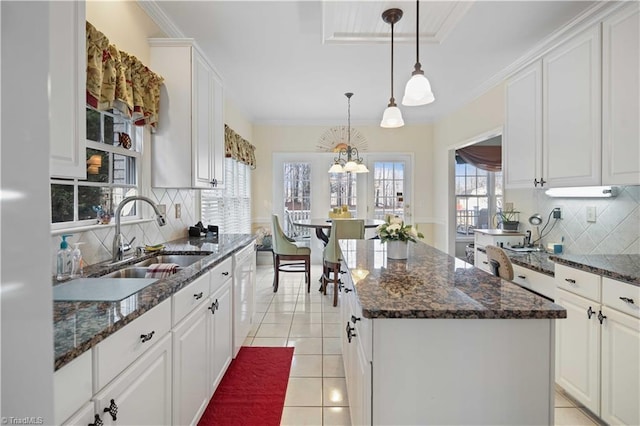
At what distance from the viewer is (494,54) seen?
3.03m

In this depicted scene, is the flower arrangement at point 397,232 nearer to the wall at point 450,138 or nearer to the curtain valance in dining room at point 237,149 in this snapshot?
the wall at point 450,138

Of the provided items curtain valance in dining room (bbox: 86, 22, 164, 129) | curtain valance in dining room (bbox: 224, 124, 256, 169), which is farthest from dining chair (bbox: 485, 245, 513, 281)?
curtain valance in dining room (bbox: 224, 124, 256, 169)

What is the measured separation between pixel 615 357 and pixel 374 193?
166 inches

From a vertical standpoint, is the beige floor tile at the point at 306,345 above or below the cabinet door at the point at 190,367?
below

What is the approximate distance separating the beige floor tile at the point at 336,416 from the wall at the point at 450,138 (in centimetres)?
332

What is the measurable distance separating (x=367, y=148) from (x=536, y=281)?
3.77m

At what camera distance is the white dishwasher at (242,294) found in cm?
237

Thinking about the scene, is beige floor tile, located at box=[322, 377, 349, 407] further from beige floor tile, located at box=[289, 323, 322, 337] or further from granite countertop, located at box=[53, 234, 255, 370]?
granite countertop, located at box=[53, 234, 255, 370]

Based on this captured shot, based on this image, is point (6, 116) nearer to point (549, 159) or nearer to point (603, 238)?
point (549, 159)

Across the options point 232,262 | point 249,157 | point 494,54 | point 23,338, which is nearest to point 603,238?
point 494,54

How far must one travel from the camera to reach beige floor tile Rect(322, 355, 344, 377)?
7.40 feet

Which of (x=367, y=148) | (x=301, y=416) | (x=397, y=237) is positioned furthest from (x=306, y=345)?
(x=367, y=148)

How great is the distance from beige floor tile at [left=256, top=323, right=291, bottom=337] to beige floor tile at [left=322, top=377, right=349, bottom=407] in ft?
2.70

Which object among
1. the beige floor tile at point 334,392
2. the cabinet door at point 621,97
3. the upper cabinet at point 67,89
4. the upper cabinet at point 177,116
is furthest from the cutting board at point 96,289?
the cabinet door at point 621,97
